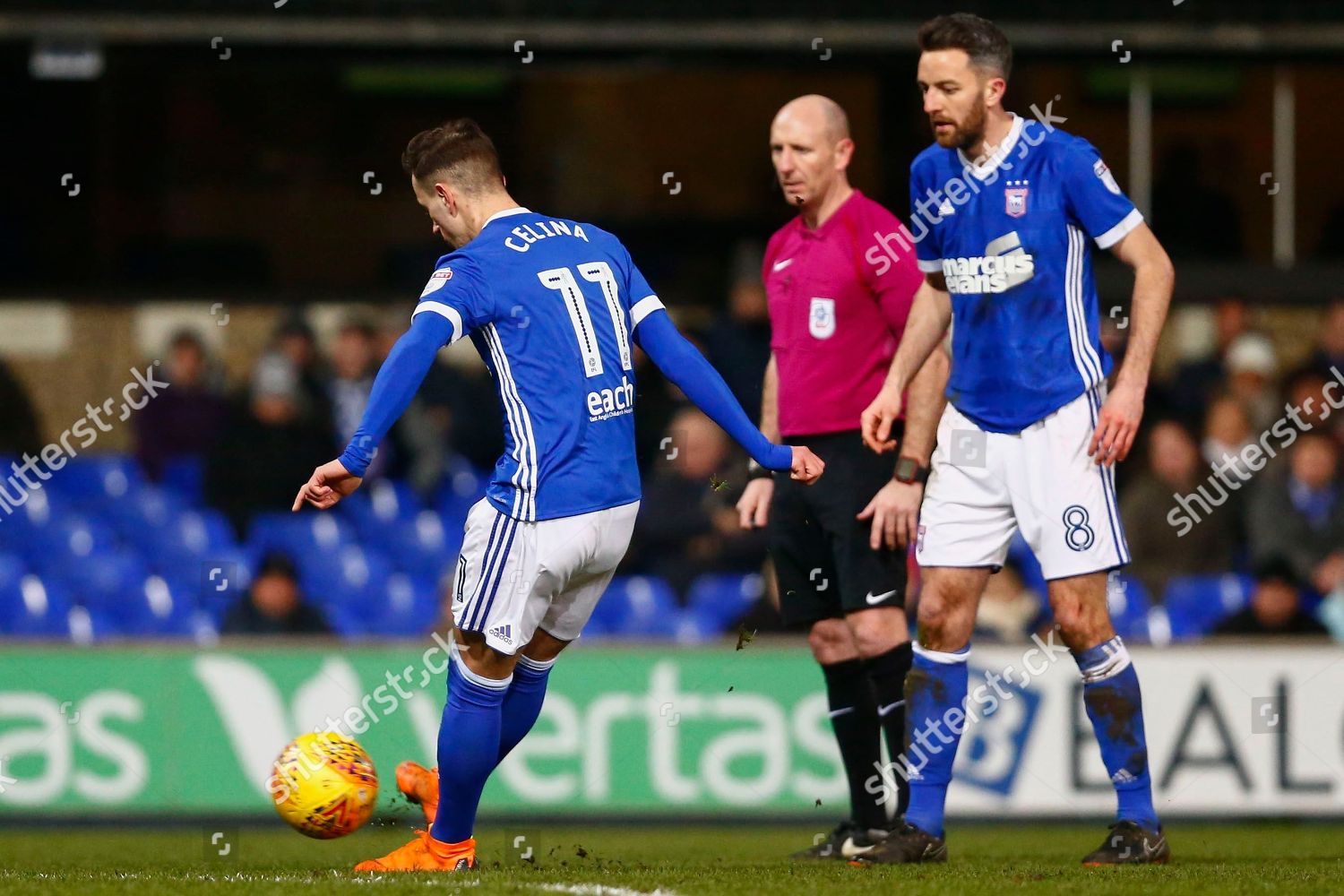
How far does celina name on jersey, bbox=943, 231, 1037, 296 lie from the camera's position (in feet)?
18.4

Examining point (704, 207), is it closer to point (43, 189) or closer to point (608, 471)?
point (43, 189)

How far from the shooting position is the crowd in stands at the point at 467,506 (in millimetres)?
10023

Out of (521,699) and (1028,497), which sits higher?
(1028,497)

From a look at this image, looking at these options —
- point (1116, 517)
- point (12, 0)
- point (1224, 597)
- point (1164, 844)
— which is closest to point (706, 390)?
point (1116, 517)

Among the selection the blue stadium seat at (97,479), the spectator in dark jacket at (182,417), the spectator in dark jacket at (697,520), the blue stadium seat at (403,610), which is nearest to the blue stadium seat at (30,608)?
the blue stadium seat at (97,479)

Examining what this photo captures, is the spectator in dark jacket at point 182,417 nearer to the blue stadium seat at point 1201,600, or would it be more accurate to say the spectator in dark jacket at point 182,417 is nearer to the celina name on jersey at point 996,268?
the blue stadium seat at point 1201,600

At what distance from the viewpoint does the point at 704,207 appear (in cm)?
1341

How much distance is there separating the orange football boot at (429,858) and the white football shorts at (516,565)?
0.62 meters

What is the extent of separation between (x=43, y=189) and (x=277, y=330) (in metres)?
2.62

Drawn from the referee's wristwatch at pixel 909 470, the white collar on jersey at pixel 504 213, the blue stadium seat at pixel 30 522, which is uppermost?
the white collar on jersey at pixel 504 213

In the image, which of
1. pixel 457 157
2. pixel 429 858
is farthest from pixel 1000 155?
pixel 429 858

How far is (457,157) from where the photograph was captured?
546 cm

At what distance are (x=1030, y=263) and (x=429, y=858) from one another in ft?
7.83

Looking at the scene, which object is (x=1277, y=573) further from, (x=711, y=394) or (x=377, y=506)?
(x=711, y=394)
